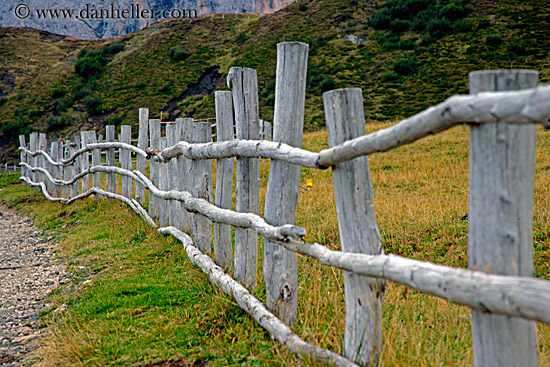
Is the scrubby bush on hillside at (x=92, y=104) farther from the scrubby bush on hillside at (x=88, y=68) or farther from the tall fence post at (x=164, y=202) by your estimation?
the tall fence post at (x=164, y=202)

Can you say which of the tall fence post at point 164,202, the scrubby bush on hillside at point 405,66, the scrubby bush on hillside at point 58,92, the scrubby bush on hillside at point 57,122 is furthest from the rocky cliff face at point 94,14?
the tall fence post at point 164,202

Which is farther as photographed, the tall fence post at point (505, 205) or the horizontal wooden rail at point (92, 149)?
the horizontal wooden rail at point (92, 149)

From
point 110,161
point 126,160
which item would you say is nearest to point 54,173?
point 110,161

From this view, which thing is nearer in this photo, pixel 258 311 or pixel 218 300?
pixel 258 311

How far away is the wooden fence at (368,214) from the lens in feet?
5.36

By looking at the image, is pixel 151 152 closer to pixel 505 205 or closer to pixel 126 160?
pixel 126 160

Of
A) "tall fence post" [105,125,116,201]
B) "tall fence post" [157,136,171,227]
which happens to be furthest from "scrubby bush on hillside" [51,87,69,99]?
"tall fence post" [157,136,171,227]

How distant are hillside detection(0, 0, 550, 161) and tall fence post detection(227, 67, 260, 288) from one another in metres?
26.4

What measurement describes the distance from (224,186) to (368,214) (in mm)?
2376

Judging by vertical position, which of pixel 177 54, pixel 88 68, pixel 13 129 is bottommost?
pixel 13 129

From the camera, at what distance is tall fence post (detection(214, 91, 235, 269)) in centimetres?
457

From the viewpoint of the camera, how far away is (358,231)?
2.50 metres

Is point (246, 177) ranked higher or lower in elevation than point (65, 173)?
higher

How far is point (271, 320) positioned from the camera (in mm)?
3092
